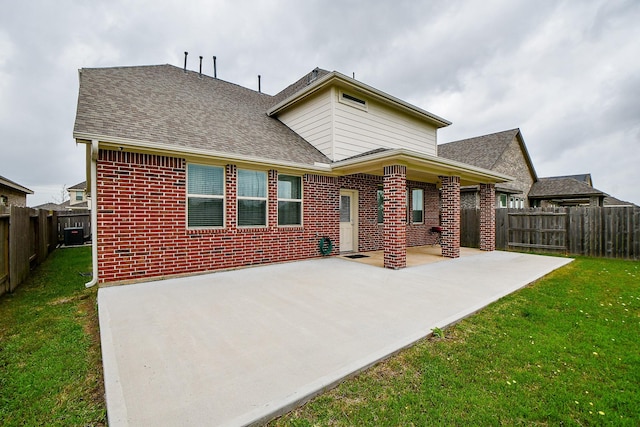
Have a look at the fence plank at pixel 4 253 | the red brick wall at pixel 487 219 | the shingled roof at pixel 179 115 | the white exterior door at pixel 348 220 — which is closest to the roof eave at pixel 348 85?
the shingled roof at pixel 179 115

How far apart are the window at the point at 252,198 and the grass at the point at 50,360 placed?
339 cm

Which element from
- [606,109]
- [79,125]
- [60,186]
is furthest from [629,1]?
[60,186]

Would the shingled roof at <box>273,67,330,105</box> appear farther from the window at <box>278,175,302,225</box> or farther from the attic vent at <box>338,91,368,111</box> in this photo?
the window at <box>278,175,302,225</box>

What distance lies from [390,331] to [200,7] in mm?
10836

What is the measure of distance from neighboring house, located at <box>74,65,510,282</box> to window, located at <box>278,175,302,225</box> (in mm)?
31

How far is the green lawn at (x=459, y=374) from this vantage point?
2023mm

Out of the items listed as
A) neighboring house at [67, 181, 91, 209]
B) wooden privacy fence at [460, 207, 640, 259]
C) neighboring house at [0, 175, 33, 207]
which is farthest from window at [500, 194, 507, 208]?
neighboring house at [67, 181, 91, 209]

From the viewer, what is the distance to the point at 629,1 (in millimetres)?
7125

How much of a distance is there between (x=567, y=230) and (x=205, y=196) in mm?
12481

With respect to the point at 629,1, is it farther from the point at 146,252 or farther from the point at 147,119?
the point at 146,252

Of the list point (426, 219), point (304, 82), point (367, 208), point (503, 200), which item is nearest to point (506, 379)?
point (367, 208)

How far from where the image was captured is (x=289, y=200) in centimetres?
804

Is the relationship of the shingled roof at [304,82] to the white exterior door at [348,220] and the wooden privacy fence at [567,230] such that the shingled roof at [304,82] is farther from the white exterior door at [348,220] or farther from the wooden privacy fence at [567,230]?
the wooden privacy fence at [567,230]

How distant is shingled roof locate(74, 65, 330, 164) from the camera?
19.9ft
